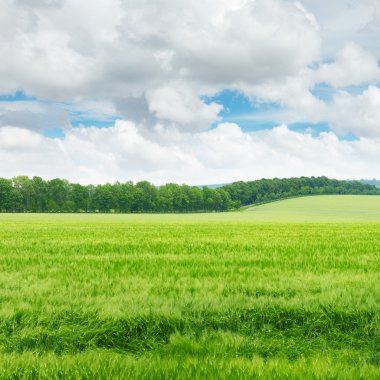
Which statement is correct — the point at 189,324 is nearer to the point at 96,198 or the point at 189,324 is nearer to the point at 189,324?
the point at 189,324

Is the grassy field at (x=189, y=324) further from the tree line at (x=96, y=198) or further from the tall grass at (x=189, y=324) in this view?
the tree line at (x=96, y=198)

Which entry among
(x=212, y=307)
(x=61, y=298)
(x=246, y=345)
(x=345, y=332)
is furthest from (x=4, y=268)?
(x=345, y=332)

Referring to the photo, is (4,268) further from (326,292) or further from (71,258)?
(326,292)

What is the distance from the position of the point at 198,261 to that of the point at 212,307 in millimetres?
5763

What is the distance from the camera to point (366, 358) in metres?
5.43

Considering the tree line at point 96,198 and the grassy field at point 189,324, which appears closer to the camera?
the grassy field at point 189,324

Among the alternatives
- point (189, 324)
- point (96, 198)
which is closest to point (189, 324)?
point (189, 324)

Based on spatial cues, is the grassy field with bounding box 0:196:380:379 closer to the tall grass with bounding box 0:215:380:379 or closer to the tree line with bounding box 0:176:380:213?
the tall grass with bounding box 0:215:380:379

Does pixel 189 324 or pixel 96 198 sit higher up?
pixel 96 198

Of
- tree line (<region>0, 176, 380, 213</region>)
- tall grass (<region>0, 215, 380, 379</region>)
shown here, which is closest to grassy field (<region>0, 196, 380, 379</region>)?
tall grass (<region>0, 215, 380, 379</region>)

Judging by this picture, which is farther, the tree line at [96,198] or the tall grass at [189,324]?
the tree line at [96,198]

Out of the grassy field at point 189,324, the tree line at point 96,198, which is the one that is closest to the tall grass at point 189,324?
the grassy field at point 189,324

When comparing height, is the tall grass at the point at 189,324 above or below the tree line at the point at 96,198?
below

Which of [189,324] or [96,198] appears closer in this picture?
[189,324]
